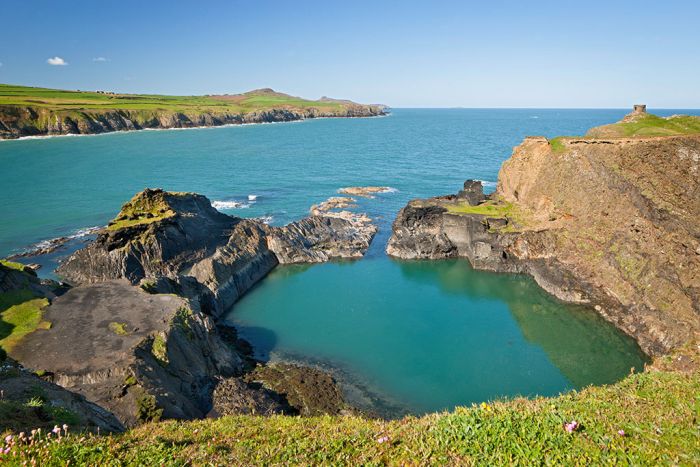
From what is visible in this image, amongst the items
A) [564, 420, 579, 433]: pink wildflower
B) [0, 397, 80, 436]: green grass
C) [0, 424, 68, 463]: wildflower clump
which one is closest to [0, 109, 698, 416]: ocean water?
[564, 420, 579, 433]: pink wildflower

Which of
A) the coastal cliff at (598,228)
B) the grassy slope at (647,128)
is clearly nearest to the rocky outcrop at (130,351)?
the coastal cliff at (598,228)

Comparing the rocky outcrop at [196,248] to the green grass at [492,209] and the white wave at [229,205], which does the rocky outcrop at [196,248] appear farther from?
the white wave at [229,205]

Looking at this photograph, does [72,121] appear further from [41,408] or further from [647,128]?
→ [41,408]

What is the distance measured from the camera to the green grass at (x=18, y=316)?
23.2 metres

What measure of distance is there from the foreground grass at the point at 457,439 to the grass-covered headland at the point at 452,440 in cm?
2

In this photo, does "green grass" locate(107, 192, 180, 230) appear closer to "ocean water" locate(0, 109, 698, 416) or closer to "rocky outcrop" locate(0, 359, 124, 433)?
"ocean water" locate(0, 109, 698, 416)

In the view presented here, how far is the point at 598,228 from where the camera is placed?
3953cm

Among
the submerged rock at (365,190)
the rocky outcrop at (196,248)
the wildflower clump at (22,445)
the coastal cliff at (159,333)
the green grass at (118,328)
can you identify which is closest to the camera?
the wildflower clump at (22,445)

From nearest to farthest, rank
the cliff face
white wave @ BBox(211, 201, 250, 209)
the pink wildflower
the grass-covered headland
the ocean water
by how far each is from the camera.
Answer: the grass-covered headland → the pink wildflower → the ocean water → white wave @ BBox(211, 201, 250, 209) → the cliff face

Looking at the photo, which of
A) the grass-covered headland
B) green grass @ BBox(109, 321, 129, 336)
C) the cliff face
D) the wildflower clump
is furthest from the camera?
the cliff face

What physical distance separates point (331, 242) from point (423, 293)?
1451 cm

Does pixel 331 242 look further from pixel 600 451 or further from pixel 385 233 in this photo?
pixel 600 451

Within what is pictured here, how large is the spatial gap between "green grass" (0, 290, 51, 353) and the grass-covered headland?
1721 cm

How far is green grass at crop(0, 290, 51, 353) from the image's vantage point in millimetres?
23188
